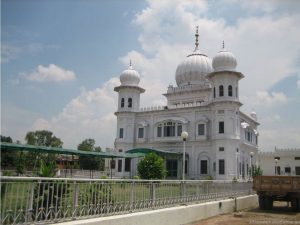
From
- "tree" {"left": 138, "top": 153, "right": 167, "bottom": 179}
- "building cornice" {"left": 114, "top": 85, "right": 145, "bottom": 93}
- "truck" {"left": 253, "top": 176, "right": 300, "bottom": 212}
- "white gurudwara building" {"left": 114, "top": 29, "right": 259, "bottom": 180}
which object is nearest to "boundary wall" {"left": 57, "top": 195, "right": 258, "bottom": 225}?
"truck" {"left": 253, "top": 176, "right": 300, "bottom": 212}

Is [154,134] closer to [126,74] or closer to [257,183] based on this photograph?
[126,74]

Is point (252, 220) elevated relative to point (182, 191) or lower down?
lower down

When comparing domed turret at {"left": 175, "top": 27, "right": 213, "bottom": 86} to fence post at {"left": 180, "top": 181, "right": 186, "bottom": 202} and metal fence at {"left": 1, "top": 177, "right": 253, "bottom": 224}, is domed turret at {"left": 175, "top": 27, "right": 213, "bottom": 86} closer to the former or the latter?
→ fence post at {"left": 180, "top": 181, "right": 186, "bottom": 202}

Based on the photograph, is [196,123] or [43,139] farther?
[43,139]

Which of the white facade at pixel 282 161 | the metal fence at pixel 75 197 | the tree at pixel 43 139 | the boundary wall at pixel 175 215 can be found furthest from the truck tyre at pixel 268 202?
the tree at pixel 43 139

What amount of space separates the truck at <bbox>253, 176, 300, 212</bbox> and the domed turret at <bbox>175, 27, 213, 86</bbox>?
2869cm

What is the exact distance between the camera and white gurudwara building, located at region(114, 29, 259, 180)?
34500mm

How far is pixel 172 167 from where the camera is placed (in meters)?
37.9

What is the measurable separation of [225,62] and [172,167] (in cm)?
1366

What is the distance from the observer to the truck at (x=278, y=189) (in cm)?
1384

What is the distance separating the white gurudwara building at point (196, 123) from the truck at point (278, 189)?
18.8 meters

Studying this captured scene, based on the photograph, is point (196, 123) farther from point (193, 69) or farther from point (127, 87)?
point (127, 87)

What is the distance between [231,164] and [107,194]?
2814 cm

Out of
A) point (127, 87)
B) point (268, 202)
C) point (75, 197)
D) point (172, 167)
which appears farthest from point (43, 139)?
point (75, 197)
